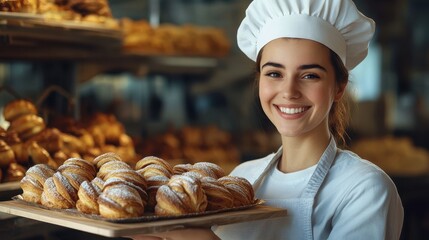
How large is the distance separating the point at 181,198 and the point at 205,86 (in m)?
4.17

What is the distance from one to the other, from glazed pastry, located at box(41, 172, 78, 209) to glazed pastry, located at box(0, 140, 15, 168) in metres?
0.63

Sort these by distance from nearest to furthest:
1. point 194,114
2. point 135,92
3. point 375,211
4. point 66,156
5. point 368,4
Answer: point 375,211
point 66,156
point 135,92
point 194,114
point 368,4

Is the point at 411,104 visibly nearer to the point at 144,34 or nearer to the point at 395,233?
the point at 144,34

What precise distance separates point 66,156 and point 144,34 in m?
1.92

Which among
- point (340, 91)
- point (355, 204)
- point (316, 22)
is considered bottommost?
point (355, 204)

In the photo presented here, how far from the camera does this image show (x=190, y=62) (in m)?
4.91

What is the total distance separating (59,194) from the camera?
194 cm

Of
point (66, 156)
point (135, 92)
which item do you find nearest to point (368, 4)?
point (135, 92)

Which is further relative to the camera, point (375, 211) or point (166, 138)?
point (166, 138)

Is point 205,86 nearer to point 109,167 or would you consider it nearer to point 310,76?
point 310,76

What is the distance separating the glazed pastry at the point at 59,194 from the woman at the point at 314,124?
41cm

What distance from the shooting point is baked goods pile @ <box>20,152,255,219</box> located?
1.81m

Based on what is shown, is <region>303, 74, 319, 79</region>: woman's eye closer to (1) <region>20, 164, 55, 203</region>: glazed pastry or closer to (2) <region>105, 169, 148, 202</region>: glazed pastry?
(2) <region>105, 169, 148, 202</region>: glazed pastry

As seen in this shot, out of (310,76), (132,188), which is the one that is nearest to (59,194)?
(132,188)
